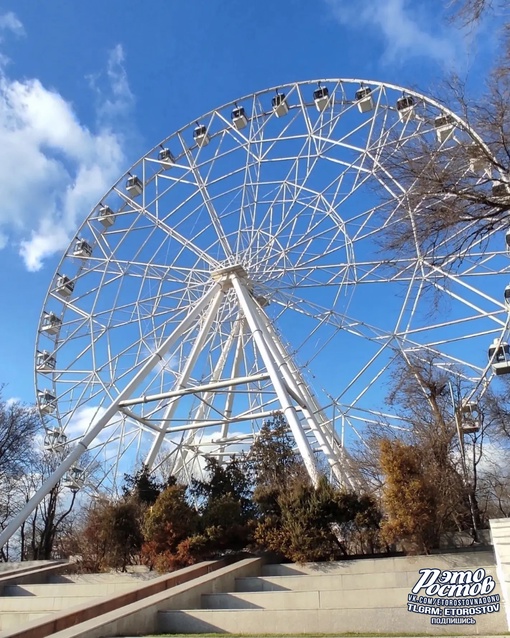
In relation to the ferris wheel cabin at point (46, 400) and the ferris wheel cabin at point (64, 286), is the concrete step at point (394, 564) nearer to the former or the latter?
the ferris wheel cabin at point (64, 286)

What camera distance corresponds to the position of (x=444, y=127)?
37.6 ft

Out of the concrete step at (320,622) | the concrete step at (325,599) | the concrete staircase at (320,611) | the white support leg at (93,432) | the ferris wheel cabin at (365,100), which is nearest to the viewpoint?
the concrete step at (320,622)

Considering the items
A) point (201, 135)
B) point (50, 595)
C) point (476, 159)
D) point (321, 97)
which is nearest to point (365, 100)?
point (321, 97)

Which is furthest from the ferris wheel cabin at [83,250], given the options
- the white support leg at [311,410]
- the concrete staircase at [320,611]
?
the concrete staircase at [320,611]

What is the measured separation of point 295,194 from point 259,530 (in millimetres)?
15834

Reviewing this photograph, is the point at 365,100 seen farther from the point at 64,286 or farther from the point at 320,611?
the point at 320,611

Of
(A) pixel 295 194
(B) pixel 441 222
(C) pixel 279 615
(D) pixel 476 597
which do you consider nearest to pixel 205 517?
(C) pixel 279 615

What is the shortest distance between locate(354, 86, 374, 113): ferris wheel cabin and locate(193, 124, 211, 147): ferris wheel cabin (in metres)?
8.55

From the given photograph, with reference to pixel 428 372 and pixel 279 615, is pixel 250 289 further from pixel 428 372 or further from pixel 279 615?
pixel 279 615

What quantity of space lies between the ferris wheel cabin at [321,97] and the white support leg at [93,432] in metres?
9.88

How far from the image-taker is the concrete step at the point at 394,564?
13328 mm

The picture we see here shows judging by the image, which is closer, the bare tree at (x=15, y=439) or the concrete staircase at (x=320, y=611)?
the concrete staircase at (x=320, y=611)

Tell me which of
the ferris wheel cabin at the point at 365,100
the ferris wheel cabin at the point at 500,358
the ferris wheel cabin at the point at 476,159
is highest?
the ferris wheel cabin at the point at 365,100

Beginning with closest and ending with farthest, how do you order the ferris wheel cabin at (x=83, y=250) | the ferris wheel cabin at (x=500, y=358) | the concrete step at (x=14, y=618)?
the concrete step at (x=14, y=618), the ferris wheel cabin at (x=500, y=358), the ferris wheel cabin at (x=83, y=250)
